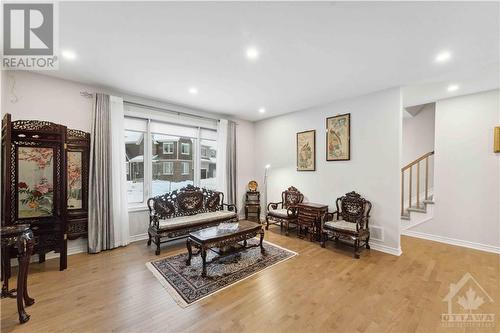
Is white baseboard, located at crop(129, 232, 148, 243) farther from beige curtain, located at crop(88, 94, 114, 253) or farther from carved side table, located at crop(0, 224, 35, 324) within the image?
carved side table, located at crop(0, 224, 35, 324)

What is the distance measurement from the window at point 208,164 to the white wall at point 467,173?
487 cm

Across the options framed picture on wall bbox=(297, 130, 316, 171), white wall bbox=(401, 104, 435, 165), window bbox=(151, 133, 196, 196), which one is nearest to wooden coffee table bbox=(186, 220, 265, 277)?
window bbox=(151, 133, 196, 196)

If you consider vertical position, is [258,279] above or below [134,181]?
below

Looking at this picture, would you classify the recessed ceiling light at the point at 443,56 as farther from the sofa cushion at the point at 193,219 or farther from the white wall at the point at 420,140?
the sofa cushion at the point at 193,219

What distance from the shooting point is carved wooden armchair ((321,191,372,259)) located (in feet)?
11.2

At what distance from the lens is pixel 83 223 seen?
11.2ft

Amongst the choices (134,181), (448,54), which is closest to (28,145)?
(134,181)

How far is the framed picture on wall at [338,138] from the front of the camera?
4109mm

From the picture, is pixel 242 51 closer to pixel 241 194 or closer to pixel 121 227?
pixel 121 227

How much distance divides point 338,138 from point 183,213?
11.7ft

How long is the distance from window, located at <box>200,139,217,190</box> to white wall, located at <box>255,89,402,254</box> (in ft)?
6.05

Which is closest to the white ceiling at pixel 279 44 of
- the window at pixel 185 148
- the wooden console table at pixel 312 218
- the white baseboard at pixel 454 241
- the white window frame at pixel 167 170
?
the window at pixel 185 148

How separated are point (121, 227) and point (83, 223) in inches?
22.1

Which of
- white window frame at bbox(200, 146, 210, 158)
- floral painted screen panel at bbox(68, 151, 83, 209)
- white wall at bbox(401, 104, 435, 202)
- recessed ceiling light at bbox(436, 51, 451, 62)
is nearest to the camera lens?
→ recessed ceiling light at bbox(436, 51, 451, 62)
